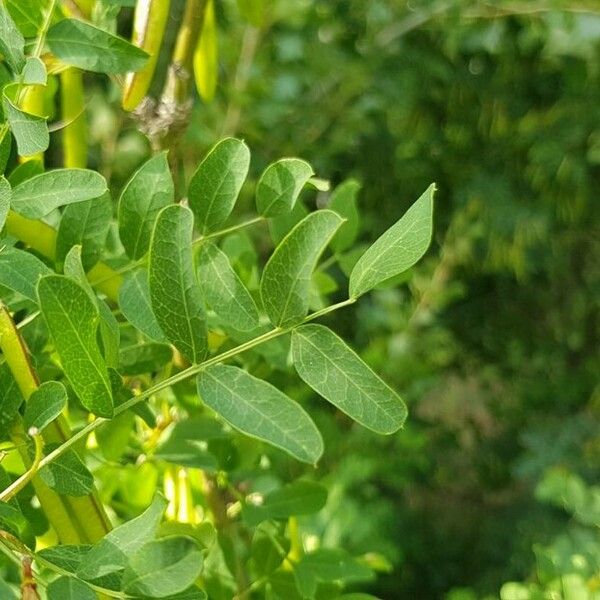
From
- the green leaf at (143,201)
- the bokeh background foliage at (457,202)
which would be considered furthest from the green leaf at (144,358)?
the bokeh background foliage at (457,202)

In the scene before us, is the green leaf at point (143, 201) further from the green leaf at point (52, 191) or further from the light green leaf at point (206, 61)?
the light green leaf at point (206, 61)

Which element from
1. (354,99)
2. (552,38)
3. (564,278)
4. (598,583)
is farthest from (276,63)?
(598,583)

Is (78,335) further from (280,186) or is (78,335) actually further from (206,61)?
(206,61)

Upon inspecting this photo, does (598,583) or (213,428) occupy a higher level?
(213,428)

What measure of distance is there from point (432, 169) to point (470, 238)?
0.10 metres

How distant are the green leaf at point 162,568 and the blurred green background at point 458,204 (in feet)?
2.58

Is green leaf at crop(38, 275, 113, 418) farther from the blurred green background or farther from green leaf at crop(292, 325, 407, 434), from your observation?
the blurred green background

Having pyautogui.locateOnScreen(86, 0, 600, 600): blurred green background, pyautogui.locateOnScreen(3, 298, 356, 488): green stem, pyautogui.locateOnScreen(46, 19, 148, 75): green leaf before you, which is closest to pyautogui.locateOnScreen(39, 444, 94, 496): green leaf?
pyautogui.locateOnScreen(3, 298, 356, 488): green stem

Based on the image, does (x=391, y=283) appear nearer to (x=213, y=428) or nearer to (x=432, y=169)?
(x=213, y=428)

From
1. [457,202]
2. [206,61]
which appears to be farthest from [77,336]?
[457,202]

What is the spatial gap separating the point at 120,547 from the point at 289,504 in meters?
0.15

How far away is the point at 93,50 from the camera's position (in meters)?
0.30

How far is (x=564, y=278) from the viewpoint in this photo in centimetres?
142

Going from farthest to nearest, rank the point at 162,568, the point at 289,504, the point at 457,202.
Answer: the point at 457,202
the point at 289,504
the point at 162,568
